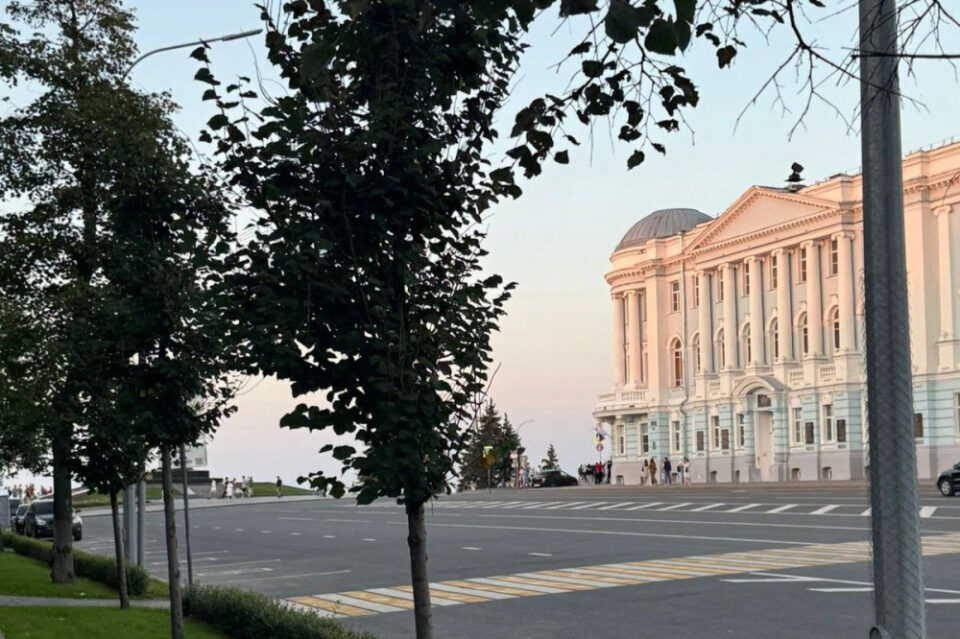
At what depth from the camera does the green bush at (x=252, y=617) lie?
13.2m

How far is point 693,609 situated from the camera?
1781cm

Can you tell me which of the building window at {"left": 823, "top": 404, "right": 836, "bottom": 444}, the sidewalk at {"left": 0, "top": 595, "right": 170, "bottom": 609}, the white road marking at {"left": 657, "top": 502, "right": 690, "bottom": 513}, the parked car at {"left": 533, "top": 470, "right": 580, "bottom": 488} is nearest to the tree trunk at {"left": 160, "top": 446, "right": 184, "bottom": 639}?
the sidewalk at {"left": 0, "top": 595, "right": 170, "bottom": 609}

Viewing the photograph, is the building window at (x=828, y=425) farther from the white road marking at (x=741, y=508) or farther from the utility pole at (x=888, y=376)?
the utility pole at (x=888, y=376)

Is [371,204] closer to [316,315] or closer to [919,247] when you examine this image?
[316,315]

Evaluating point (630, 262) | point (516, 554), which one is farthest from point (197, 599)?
point (630, 262)

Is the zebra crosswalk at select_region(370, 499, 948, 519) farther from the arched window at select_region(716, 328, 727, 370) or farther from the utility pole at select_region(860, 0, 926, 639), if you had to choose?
the arched window at select_region(716, 328, 727, 370)

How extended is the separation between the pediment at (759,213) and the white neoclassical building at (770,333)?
4.1 inches

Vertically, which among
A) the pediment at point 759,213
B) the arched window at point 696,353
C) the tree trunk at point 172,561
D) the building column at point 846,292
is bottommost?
the tree trunk at point 172,561

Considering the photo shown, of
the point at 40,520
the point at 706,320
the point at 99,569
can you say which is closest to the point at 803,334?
the point at 706,320

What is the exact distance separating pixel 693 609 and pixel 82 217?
10.9 m

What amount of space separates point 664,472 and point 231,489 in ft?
114

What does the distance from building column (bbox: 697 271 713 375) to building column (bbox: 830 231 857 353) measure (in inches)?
584

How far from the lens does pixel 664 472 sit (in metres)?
88.8

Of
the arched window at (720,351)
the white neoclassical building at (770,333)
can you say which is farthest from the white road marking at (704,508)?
the arched window at (720,351)
